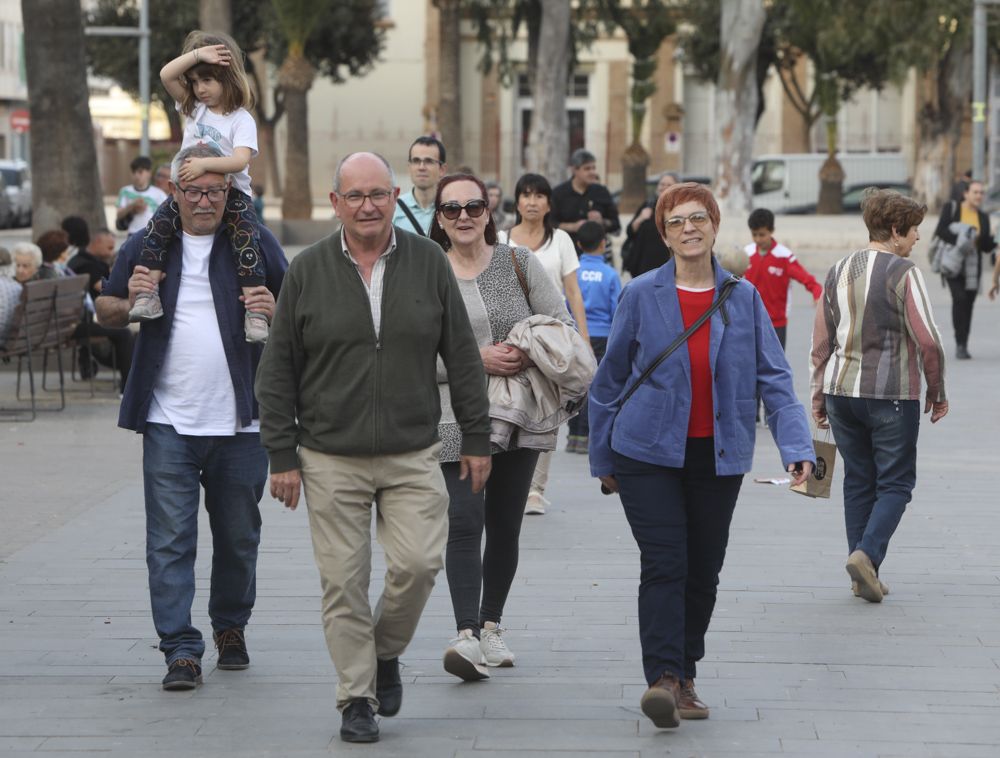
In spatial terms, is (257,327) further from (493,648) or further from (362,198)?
(493,648)

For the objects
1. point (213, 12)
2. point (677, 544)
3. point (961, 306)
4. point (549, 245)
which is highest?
point (213, 12)

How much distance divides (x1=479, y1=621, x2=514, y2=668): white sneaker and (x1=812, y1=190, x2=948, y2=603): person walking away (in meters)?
1.75

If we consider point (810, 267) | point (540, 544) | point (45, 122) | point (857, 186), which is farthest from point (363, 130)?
point (540, 544)

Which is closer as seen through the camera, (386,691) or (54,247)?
(386,691)

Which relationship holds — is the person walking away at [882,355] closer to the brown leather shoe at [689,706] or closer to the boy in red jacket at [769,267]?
the brown leather shoe at [689,706]

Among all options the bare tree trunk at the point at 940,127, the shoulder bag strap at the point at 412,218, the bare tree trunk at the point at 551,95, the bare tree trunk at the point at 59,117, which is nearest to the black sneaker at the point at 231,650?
the shoulder bag strap at the point at 412,218

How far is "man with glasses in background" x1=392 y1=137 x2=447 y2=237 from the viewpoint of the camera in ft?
27.1

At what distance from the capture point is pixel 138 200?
1739 centimetres

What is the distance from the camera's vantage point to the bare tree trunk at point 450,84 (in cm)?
4012

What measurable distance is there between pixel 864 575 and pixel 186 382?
2.88 meters

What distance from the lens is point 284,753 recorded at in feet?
17.3

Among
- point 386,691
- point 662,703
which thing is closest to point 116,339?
point 386,691

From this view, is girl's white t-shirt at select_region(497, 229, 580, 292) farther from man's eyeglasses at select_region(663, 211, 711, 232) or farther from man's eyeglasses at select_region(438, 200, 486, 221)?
man's eyeglasses at select_region(663, 211, 711, 232)

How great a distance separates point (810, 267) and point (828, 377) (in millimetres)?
24667
